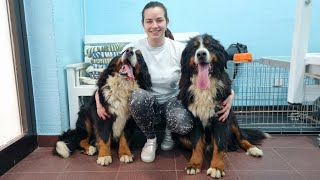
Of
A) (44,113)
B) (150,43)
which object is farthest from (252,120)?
(44,113)

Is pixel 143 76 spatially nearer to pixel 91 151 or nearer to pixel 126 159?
pixel 126 159

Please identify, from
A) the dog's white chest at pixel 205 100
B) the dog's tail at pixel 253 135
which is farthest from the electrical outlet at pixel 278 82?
the dog's white chest at pixel 205 100

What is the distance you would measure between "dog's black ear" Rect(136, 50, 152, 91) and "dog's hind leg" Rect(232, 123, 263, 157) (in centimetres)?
72

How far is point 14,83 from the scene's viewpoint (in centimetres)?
193

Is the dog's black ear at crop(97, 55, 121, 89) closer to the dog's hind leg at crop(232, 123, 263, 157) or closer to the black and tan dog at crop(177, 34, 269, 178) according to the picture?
the black and tan dog at crop(177, 34, 269, 178)

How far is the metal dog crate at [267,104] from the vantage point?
2.49 metres

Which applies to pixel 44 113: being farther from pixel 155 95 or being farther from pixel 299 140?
pixel 299 140

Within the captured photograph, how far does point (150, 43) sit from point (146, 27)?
0.45 feet

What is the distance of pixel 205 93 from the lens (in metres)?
1.62

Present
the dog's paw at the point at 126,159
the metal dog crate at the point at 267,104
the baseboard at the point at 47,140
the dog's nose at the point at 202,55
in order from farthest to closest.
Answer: the metal dog crate at the point at 267,104
the baseboard at the point at 47,140
the dog's paw at the point at 126,159
the dog's nose at the point at 202,55

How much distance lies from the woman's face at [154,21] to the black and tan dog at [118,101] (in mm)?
180

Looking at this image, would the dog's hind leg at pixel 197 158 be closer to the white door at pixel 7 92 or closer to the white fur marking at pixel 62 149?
the white fur marking at pixel 62 149

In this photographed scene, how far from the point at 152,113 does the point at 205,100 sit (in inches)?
15.5

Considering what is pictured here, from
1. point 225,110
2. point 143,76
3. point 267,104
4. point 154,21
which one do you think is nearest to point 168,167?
point 225,110
